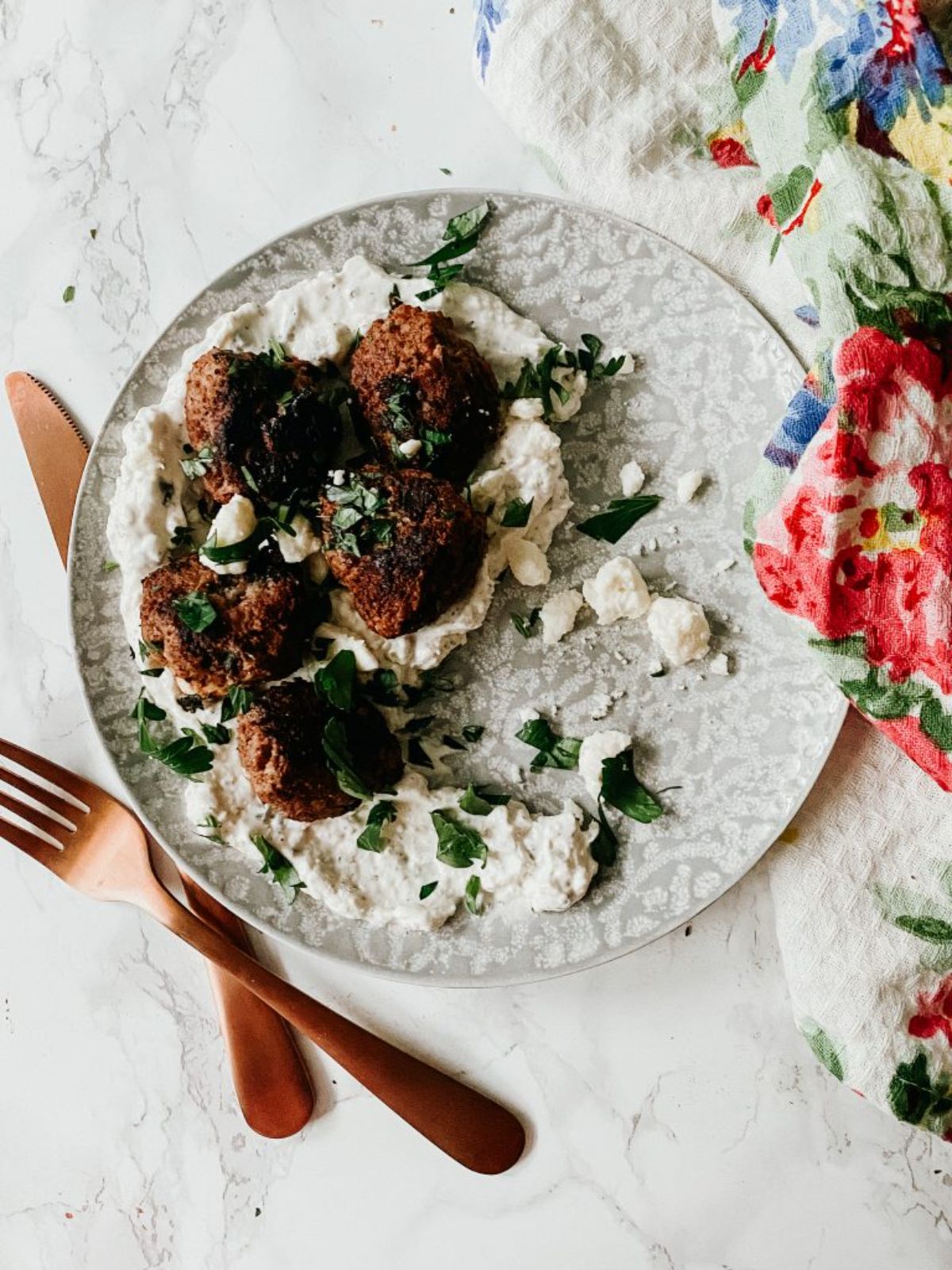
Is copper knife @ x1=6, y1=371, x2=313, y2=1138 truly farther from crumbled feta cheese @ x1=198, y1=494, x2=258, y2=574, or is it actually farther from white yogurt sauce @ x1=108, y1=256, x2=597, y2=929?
crumbled feta cheese @ x1=198, y1=494, x2=258, y2=574

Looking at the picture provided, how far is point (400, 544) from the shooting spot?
201 centimetres

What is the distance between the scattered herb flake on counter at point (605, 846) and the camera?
7.20 ft

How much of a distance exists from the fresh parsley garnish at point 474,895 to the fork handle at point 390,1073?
42 cm

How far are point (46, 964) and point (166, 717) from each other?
2.66 feet

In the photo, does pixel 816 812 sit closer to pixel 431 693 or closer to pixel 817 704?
pixel 817 704

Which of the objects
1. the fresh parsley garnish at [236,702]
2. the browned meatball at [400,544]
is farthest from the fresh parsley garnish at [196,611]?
the browned meatball at [400,544]

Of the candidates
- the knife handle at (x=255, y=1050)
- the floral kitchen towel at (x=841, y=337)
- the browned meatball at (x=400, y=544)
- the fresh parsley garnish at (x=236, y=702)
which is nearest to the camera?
the floral kitchen towel at (x=841, y=337)

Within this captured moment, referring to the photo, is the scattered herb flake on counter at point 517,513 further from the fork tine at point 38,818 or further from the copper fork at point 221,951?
the fork tine at point 38,818

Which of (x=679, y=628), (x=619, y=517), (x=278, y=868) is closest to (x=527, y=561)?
(x=619, y=517)

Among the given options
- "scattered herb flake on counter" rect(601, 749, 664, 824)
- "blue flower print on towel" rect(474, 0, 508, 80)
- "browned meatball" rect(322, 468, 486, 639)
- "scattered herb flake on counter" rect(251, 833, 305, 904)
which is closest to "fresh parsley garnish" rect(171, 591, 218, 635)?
"browned meatball" rect(322, 468, 486, 639)

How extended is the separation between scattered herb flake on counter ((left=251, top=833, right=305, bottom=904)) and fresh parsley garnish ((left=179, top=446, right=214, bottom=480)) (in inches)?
28.6

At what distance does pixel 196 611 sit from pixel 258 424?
376mm

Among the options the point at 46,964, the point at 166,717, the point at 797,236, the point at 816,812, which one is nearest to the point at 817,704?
the point at 816,812

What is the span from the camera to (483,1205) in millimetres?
2451
